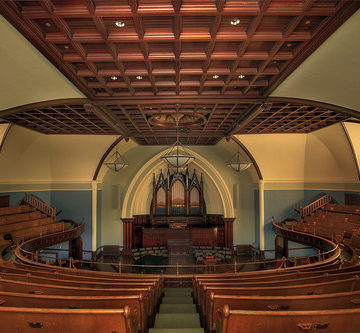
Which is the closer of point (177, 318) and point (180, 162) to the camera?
point (177, 318)

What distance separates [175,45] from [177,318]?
4415 millimetres

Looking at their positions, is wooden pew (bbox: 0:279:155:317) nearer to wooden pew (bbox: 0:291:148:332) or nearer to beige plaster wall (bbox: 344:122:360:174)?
wooden pew (bbox: 0:291:148:332)

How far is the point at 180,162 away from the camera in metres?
8.59

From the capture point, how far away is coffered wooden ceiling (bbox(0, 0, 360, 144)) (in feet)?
11.1

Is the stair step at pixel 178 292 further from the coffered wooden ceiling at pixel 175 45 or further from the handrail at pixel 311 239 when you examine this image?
the coffered wooden ceiling at pixel 175 45

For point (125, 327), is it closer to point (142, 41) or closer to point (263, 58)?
point (142, 41)

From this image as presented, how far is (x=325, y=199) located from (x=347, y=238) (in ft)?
12.1

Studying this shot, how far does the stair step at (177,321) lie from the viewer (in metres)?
3.67

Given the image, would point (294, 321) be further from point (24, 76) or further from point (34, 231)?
point (34, 231)

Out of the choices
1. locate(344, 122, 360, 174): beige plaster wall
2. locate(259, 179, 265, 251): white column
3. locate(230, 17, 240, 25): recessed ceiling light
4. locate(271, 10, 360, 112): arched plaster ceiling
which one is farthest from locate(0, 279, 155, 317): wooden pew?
locate(259, 179, 265, 251): white column

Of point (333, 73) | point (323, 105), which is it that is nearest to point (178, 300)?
point (333, 73)

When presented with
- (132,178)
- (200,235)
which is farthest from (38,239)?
(200,235)

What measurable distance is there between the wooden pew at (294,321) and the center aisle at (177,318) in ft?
4.52

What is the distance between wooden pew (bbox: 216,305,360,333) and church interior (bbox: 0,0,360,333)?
1 centimetres
